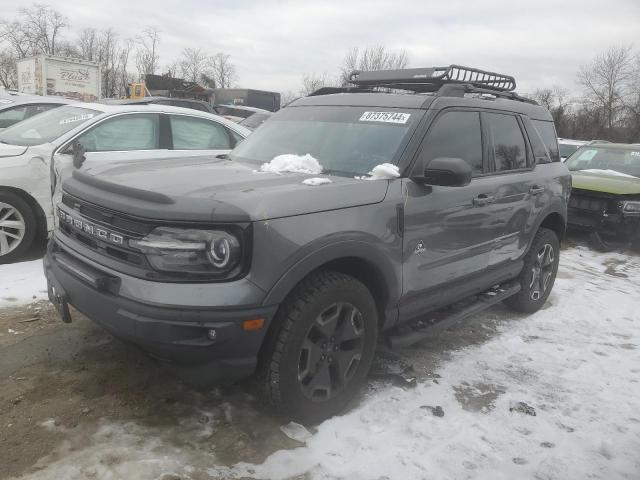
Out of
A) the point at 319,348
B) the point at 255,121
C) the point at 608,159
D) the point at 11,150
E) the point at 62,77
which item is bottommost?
the point at 319,348

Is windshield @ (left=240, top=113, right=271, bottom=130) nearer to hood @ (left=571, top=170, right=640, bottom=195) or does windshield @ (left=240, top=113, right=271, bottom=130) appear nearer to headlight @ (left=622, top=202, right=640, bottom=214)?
hood @ (left=571, top=170, right=640, bottom=195)

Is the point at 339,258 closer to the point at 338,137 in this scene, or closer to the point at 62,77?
the point at 338,137

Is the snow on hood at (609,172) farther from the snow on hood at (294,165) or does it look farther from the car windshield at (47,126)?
the car windshield at (47,126)

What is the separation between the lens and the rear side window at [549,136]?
4.84 m

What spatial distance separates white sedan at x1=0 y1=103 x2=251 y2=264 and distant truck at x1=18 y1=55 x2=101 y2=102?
16621 mm

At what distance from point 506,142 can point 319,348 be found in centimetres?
250

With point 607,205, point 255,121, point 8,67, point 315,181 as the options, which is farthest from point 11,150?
point 8,67

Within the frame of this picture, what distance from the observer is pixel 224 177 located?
2967mm

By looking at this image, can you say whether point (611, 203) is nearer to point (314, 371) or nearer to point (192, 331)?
point (314, 371)

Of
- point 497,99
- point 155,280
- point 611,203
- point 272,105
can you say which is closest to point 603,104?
point 272,105

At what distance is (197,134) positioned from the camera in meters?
6.26

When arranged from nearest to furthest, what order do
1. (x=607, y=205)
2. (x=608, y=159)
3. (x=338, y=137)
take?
(x=338, y=137) < (x=607, y=205) < (x=608, y=159)

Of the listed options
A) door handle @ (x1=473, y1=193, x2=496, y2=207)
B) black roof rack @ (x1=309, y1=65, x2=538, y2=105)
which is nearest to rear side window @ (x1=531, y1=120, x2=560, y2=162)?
black roof rack @ (x1=309, y1=65, x2=538, y2=105)

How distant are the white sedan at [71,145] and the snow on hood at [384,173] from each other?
6.01 ft
